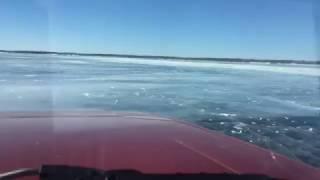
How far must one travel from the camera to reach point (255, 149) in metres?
2.15

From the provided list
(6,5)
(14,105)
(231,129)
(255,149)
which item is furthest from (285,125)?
(6,5)

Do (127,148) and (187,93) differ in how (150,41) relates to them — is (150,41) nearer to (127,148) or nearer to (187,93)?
(127,148)

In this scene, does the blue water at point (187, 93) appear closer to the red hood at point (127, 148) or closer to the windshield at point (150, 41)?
the windshield at point (150, 41)

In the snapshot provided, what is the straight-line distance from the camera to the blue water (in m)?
2.43

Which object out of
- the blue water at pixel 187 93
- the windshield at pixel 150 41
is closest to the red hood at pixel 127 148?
the windshield at pixel 150 41

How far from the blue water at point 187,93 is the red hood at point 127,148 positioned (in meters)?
0.17

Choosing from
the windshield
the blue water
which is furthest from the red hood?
the blue water

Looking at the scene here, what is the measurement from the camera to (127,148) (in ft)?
6.26

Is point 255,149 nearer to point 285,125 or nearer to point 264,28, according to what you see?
point 264,28

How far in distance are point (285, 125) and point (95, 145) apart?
154cm

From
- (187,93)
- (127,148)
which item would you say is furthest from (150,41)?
(187,93)

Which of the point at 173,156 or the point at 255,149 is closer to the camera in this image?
the point at 173,156

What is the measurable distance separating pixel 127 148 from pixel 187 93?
115 centimetres

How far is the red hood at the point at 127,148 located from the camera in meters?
1.71
